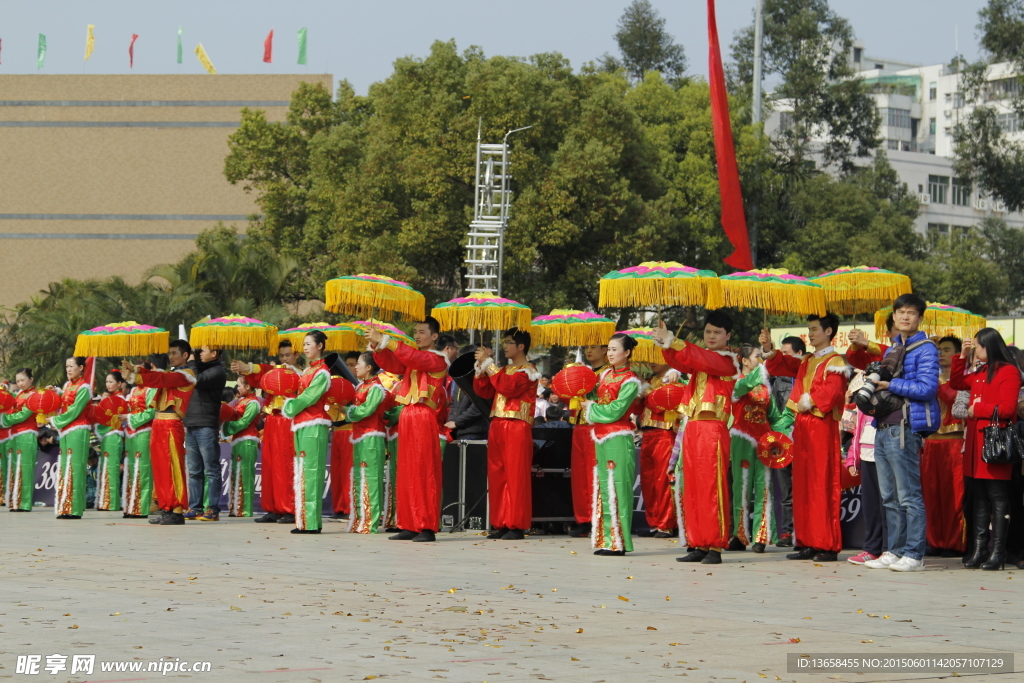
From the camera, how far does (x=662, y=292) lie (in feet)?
36.0

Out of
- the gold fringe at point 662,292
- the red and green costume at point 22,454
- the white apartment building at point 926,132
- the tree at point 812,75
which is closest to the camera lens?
the gold fringe at point 662,292

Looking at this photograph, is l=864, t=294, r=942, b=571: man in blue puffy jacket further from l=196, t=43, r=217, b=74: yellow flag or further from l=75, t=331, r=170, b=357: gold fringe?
l=196, t=43, r=217, b=74: yellow flag

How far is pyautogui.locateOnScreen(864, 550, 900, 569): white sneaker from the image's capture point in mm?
10312

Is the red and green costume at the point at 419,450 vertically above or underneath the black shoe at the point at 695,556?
above

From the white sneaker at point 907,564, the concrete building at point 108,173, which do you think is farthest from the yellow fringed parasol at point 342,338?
the concrete building at point 108,173

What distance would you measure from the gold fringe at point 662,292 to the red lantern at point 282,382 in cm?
385

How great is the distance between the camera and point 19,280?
53.3 metres

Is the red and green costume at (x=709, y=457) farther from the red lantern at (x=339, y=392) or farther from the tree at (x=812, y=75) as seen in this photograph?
the tree at (x=812, y=75)

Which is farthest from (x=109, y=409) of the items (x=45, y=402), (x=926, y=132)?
(x=926, y=132)

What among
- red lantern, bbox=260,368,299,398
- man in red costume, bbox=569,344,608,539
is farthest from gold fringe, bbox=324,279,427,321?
man in red costume, bbox=569,344,608,539

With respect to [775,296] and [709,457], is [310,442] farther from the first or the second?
[775,296]

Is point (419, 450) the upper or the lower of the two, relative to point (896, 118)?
lower

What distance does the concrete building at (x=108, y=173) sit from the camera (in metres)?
52.9

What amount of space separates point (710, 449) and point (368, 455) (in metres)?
3.98
